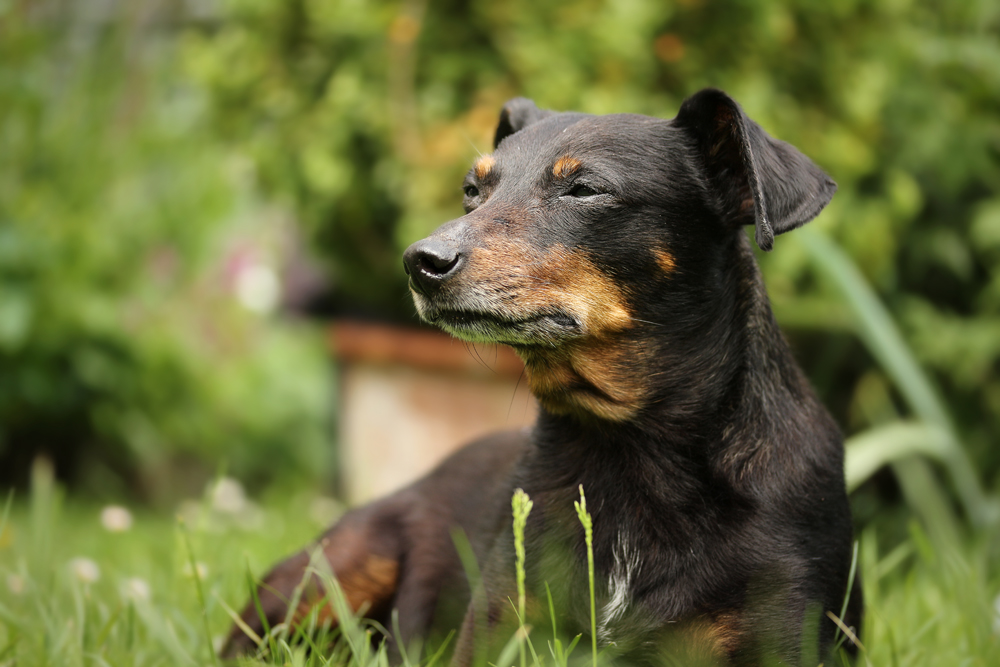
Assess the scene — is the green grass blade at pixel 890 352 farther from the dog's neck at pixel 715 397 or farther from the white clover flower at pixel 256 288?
the white clover flower at pixel 256 288

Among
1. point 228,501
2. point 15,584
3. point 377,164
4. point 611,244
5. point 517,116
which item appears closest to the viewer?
point 611,244

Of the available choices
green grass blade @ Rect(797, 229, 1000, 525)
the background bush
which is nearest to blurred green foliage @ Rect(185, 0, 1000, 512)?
the background bush

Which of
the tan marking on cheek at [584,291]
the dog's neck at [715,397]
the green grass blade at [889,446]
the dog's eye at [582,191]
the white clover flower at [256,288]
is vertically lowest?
the green grass blade at [889,446]

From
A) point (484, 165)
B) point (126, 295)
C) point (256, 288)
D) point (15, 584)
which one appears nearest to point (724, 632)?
point (484, 165)

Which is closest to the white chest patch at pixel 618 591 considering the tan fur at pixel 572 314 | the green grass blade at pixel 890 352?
the tan fur at pixel 572 314

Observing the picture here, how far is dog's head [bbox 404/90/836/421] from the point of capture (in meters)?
2.25

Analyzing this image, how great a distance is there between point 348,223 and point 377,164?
368 mm

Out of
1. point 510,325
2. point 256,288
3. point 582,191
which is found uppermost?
A: point 582,191

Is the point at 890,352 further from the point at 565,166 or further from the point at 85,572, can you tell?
the point at 85,572

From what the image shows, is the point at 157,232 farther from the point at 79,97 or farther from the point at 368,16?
the point at 368,16

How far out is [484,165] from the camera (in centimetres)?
265

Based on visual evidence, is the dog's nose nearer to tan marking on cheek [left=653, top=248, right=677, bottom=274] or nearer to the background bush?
tan marking on cheek [left=653, top=248, right=677, bottom=274]

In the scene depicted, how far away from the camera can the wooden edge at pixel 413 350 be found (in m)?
4.83

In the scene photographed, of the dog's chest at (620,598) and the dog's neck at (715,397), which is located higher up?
the dog's neck at (715,397)
